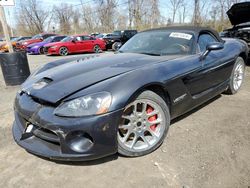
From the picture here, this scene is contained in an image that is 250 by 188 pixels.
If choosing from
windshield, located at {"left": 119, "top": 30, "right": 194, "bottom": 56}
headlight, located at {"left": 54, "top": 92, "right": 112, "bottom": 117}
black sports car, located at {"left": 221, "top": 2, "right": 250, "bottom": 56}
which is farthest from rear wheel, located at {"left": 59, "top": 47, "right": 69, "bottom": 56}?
headlight, located at {"left": 54, "top": 92, "right": 112, "bottom": 117}

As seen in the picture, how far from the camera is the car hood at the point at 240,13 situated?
300 inches

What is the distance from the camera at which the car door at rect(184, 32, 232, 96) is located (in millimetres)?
3205

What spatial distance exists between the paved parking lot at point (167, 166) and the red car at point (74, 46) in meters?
12.2

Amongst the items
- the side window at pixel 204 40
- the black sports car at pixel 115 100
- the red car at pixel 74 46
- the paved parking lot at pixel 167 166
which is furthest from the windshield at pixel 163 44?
the red car at pixel 74 46

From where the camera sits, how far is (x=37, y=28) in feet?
178

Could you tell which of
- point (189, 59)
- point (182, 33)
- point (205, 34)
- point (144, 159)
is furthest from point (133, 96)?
point (205, 34)

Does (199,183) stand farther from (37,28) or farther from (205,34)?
(37,28)

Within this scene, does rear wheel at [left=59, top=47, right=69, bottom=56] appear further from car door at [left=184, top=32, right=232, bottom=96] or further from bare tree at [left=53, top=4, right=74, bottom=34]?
bare tree at [left=53, top=4, right=74, bottom=34]

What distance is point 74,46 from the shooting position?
15445 mm

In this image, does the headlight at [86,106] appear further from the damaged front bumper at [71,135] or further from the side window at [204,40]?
the side window at [204,40]

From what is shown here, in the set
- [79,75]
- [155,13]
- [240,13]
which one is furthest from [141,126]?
[155,13]

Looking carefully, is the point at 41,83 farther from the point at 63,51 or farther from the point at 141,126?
the point at 63,51

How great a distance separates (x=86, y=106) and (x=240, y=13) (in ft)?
25.3

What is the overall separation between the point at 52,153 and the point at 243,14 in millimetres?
8099
